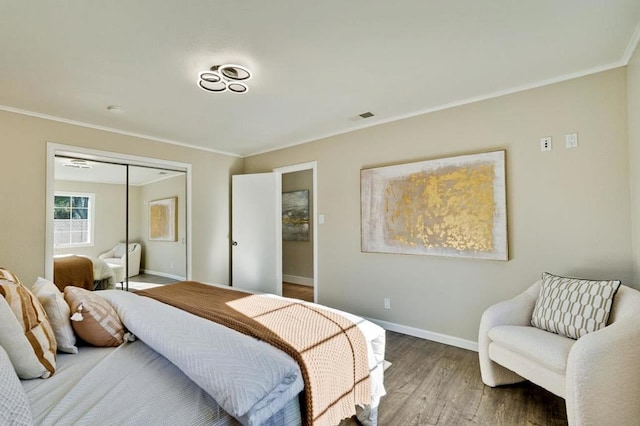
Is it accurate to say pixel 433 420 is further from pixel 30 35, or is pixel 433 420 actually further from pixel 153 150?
pixel 153 150

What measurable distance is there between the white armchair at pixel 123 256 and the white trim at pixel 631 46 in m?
5.00

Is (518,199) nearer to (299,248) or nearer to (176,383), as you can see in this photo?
(176,383)

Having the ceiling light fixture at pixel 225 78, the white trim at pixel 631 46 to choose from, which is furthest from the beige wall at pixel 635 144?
the ceiling light fixture at pixel 225 78

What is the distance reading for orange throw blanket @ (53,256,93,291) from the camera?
10.5ft

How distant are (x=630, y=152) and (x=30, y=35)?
4.07 m

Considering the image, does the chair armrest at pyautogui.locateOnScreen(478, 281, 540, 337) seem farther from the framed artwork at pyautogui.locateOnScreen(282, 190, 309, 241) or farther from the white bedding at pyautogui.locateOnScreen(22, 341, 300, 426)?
the framed artwork at pyautogui.locateOnScreen(282, 190, 309, 241)

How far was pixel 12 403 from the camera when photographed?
2.85 ft

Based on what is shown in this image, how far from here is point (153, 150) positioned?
13.2 ft

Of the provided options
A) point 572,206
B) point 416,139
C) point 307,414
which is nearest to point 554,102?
point 572,206

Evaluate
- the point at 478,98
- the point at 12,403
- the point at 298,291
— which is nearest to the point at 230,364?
the point at 12,403

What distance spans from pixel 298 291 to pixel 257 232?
4.95 feet

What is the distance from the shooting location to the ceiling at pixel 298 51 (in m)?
1.67

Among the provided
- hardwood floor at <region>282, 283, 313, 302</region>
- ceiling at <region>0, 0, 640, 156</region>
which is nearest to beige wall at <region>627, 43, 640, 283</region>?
ceiling at <region>0, 0, 640, 156</region>

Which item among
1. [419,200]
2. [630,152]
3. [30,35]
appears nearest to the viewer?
[30,35]
